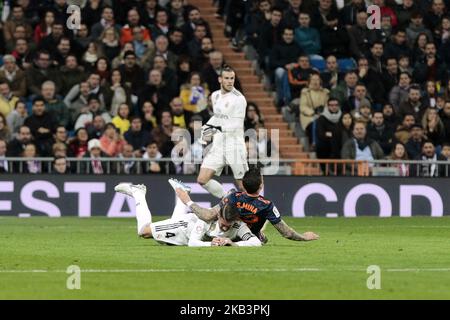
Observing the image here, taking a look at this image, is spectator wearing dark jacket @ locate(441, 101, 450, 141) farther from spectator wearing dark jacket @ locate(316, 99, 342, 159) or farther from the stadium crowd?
spectator wearing dark jacket @ locate(316, 99, 342, 159)

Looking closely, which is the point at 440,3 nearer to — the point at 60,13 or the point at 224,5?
the point at 224,5

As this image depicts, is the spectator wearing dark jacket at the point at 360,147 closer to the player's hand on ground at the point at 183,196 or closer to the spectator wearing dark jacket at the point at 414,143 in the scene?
the spectator wearing dark jacket at the point at 414,143

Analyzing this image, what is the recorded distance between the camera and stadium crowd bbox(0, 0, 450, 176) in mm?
27766

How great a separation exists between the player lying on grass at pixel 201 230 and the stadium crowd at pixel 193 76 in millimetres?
9131

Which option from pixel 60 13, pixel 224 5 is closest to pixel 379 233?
pixel 60 13

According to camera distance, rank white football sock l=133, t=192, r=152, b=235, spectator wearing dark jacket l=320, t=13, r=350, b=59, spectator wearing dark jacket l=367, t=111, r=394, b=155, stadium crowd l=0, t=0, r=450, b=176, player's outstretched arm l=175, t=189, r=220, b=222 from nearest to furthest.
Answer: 1. player's outstretched arm l=175, t=189, r=220, b=222
2. white football sock l=133, t=192, r=152, b=235
3. stadium crowd l=0, t=0, r=450, b=176
4. spectator wearing dark jacket l=367, t=111, r=394, b=155
5. spectator wearing dark jacket l=320, t=13, r=350, b=59

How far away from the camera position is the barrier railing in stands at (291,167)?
26.8 metres

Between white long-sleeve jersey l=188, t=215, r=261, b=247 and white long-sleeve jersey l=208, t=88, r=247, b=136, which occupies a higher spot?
white long-sleeve jersey l=208, t=88, r=247, b=136

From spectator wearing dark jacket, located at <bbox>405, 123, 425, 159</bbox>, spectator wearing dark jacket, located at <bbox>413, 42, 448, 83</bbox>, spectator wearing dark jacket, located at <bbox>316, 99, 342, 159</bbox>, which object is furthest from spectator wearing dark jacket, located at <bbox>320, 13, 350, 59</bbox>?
spectator wearing dark jacket, located at <bbox>405, 123, 425, 159</bbox>

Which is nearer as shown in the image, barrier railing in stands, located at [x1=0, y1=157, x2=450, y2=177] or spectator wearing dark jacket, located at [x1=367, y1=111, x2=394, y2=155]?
barrier railing in stands, located at [x1=0, y1=157, x2=450, y2=177]

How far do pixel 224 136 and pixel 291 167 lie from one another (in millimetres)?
6469

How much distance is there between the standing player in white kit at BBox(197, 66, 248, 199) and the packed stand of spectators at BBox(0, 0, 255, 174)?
5327 millimetres

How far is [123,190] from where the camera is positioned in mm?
18953

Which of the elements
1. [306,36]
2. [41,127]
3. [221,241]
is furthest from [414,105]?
[221,241]
